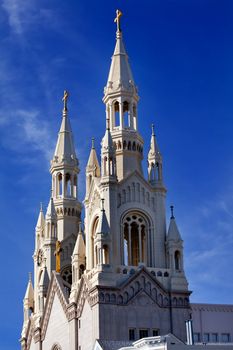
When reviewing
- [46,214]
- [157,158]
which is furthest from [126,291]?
[46,214]

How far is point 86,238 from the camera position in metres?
87.4

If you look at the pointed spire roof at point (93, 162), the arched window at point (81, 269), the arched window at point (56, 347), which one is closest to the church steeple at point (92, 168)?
the pointed spire roof at point (93, 162)

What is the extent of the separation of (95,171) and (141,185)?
27.0 feet

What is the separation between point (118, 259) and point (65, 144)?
25916 mm

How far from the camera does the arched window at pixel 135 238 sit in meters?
84.1

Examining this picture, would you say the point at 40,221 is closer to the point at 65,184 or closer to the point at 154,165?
the point at 65,184

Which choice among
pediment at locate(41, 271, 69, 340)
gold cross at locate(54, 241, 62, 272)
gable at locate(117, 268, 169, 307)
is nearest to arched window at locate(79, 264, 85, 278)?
pediment at locate(41, 271, 69, 340)

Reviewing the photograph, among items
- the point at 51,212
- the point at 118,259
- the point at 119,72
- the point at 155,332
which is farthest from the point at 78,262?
the point at 119,72

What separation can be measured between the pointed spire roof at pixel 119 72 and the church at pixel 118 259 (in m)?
0.10

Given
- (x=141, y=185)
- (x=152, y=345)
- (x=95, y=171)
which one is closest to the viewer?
(x=152, y=345)

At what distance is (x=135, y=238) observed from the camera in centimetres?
8538

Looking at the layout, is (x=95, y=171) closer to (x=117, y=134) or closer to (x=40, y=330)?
(x=117, y=134)

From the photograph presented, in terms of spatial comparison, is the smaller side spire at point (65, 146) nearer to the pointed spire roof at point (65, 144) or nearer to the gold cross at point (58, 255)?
the pointed spire roof at point (65, 144)

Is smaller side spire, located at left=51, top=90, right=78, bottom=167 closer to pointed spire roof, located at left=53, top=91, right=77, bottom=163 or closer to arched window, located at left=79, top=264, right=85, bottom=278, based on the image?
pointed spire roof, located at left=53, top=91, right=77, bottom=163
